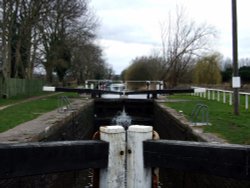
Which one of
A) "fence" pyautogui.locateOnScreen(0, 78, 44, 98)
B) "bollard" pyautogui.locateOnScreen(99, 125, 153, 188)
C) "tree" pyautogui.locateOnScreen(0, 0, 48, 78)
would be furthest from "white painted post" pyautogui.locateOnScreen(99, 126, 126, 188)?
"tree" pyautogui.locateOnScreen(0, 0, 48, 78)

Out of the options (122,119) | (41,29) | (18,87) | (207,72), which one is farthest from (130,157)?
(207,72)

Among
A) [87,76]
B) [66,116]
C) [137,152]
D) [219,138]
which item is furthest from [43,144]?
[87,76]

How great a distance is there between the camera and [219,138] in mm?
7477

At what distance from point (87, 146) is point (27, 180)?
7.40 ft

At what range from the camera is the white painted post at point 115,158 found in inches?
149

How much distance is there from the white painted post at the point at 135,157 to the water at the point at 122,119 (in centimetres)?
1701

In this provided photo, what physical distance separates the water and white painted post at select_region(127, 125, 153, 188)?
17.0 meters

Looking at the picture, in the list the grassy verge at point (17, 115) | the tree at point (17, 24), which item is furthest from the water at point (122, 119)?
the tree at point (17, 24)

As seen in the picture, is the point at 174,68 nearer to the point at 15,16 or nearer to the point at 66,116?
the point at 15,16

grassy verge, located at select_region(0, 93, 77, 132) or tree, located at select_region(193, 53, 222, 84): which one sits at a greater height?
tree, located at select_region(193, 53, 222, 84)

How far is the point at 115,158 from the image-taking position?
12.5ft

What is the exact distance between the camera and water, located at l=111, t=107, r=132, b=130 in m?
21.3

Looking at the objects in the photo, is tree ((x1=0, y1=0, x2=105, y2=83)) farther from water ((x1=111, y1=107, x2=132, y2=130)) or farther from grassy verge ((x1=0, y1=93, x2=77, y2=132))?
grassy verge ((x1=0, y1=93, x2=77, y2=132))

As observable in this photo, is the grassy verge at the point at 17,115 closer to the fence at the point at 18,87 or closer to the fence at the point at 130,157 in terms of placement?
the fence at the point at 130,157
